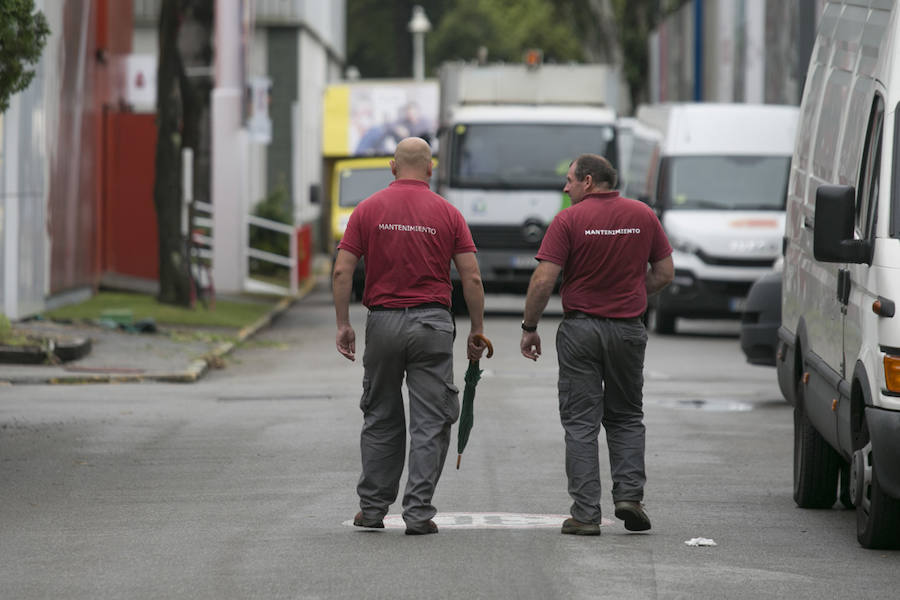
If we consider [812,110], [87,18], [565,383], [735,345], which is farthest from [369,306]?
[87,18]

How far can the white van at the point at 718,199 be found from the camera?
2284cm

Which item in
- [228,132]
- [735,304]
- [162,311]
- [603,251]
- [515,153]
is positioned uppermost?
[228,132]

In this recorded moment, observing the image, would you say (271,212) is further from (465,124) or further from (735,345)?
(735,345)

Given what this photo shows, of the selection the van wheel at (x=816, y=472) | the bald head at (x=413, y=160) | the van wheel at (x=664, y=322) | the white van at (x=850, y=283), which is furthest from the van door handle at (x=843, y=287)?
the van wheel at (x=664, y=322)

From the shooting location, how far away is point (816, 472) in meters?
9.46

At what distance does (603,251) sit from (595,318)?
299 mm

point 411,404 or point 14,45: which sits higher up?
point 14,45

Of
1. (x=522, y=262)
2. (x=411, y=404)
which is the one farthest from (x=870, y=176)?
(x=522, y=262)

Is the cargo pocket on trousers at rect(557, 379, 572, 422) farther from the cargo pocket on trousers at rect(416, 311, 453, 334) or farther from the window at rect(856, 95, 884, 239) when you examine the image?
the window at rect(856, 95, 884, 239)

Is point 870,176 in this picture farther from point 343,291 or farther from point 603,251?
point 343,291

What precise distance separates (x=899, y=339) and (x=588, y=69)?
67.3 feet

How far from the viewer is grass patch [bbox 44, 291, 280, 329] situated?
2332 centimetres

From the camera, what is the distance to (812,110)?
10500 millimetres

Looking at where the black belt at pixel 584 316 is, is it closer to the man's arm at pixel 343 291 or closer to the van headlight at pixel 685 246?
the man's arm at pixel 343 291
